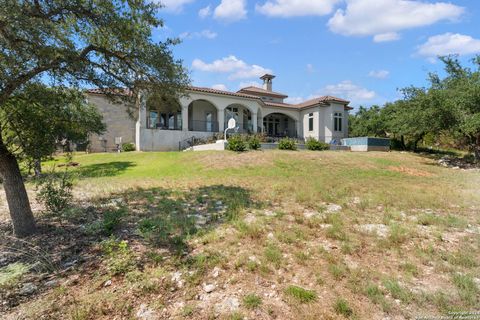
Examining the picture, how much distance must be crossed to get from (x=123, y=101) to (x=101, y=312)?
6062mm

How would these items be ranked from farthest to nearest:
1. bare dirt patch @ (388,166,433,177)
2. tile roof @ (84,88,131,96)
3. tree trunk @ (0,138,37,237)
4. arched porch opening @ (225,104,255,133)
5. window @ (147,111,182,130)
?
arched porch opening @ (225,104,255,133) < window @ (147,111,182,130) < bare dirt patch @ (388,166,433,177) < tile roof @ (84,88,131,96) < tree trunk @ (0,138,37,237)

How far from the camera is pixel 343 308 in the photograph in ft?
9.95

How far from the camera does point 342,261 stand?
13.5ft

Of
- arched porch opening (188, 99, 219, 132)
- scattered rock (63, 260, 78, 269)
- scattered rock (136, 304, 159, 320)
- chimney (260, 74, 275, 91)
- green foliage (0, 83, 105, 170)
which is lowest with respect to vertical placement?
scattered rock (136, 304, 159, 320)

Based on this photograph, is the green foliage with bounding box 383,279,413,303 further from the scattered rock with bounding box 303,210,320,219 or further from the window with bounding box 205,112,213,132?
the window with bounding box 205,112,213,132

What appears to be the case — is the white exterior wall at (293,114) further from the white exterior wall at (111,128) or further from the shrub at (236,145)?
the white exterior wall at (111,128)

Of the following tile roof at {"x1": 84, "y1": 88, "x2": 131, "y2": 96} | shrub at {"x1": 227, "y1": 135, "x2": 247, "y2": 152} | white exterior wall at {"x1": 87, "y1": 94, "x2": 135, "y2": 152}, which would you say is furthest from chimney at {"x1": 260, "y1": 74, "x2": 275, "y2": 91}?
tile roof at {"x1": 84, "y1": 88, "x2": 131, "y2": 96}

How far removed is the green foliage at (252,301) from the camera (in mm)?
3141

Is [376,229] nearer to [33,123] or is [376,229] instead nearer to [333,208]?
[333,208]

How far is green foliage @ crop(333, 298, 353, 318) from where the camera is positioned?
298 centimetres

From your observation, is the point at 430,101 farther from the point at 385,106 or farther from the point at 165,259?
the point at 165,259

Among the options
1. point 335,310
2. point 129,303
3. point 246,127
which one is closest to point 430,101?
point 246,127

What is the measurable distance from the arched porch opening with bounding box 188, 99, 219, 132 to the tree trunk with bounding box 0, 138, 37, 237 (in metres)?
20.8

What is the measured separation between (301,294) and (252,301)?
1.98 feet
